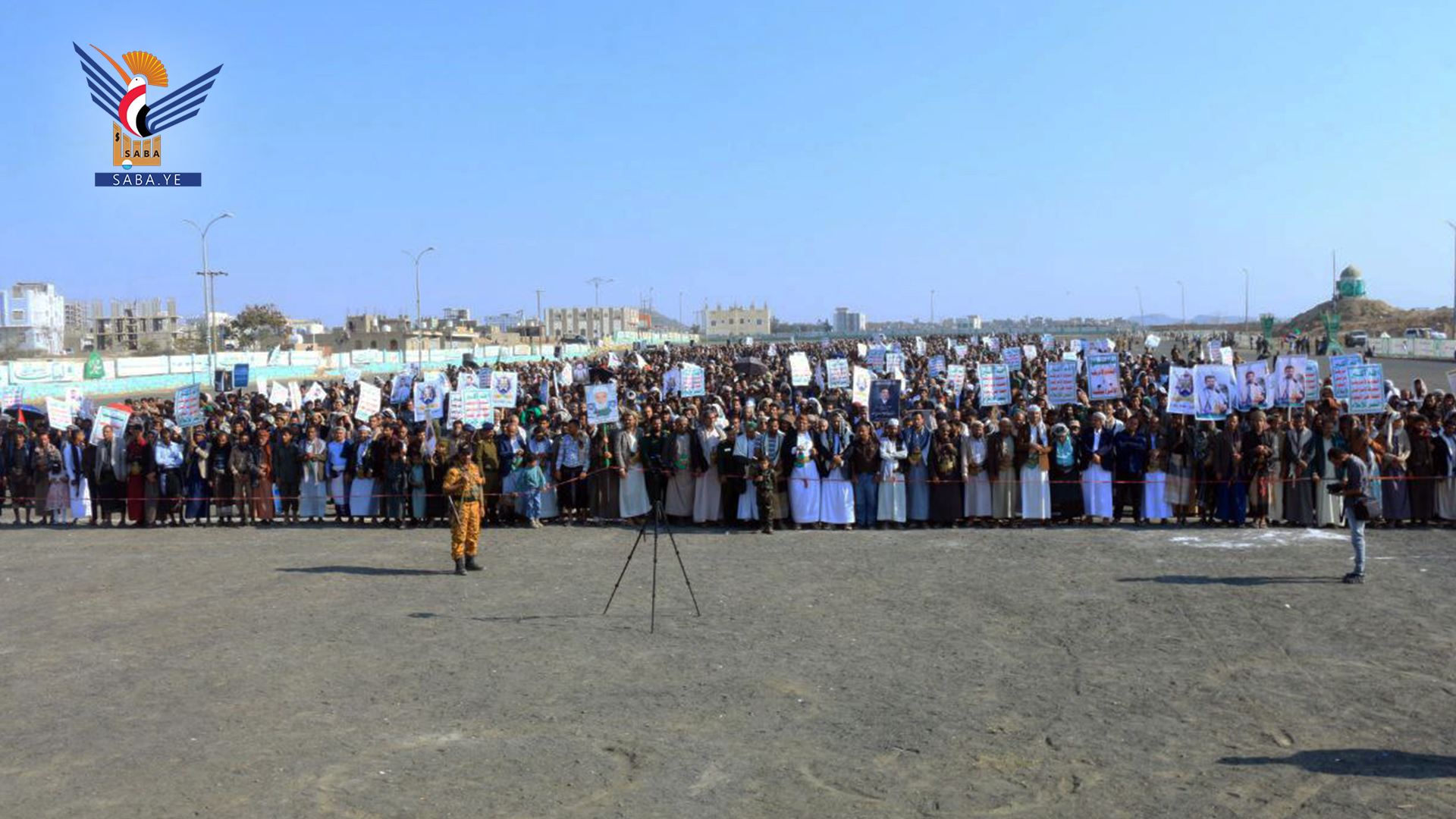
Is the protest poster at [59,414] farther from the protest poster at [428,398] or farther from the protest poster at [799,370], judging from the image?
the protest poster at [799,370]

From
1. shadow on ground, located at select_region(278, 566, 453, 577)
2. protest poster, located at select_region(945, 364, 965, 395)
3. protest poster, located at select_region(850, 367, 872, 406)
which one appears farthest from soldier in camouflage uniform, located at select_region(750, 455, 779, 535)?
protest poster, located at select_region(945, 364, 965, 395)

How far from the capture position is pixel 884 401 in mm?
19656

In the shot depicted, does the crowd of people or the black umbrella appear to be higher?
the black umbrella

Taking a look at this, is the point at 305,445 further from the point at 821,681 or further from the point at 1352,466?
the point at 1352,466

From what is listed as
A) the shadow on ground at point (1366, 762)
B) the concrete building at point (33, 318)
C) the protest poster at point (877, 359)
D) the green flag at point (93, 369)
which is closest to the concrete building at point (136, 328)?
the concrete building at point (33, 318)

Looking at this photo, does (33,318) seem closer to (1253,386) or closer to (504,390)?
(504,390)

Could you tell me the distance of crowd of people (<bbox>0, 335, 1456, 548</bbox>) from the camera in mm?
15031

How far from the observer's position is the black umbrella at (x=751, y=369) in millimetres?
37250

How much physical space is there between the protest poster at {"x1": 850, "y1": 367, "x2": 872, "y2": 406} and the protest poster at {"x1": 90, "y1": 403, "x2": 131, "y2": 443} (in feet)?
39.6

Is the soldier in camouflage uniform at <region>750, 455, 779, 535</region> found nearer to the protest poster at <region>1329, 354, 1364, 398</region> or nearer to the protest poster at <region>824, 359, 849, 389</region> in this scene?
the protest poster at <region>1329, 354, 1364, 398</region>

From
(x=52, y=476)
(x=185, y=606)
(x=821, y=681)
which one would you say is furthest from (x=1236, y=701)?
(x=52, y=476)

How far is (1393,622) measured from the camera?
32.3 ft

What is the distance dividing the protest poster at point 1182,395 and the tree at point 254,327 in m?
117

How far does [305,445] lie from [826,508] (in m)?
8.09
